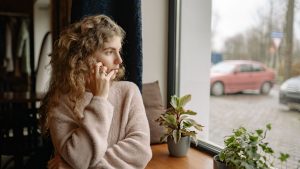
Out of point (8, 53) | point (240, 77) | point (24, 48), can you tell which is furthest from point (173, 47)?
point (8, 53)

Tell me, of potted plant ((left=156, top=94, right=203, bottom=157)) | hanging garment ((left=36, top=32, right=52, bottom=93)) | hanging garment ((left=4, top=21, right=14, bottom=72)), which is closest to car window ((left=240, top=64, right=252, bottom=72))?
potted plant ((left=156, top=94, right=203, bottom=157))

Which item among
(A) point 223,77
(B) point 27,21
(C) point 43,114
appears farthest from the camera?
(B) point 27,21

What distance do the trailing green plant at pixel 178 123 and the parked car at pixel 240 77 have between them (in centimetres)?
34

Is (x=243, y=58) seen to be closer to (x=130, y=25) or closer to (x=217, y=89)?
(x=217, y=89)

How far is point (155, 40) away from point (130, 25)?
386 mm

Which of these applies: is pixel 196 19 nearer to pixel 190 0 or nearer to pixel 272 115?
pixel 190 0

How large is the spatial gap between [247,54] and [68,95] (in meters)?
1.01

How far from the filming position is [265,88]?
5.49 feet

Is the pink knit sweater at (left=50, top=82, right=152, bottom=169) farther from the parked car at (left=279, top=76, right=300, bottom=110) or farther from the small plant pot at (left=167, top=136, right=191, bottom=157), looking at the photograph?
the parked car at (left=279, top=76, right=300, bottom=110)

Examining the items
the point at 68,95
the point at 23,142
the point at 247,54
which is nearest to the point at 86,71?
the point at 68,95

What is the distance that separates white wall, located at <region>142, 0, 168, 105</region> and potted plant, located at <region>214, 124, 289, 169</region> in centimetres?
101

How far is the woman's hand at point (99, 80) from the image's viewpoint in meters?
1.18

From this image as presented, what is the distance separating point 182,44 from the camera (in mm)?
2221

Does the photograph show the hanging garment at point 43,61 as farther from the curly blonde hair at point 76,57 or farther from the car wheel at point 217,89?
the curly blonde hair at point 76,57
